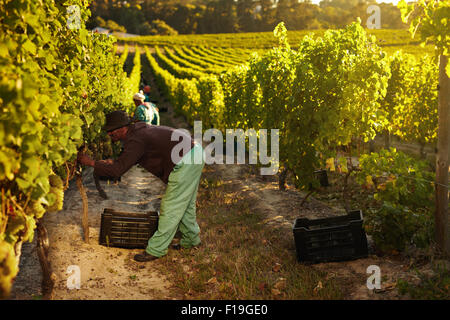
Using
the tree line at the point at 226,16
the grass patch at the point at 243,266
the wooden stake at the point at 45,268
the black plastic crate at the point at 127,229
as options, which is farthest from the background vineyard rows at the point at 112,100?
the tree line at the point at 226,16

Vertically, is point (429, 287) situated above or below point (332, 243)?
below

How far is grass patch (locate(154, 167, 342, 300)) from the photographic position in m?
3.94

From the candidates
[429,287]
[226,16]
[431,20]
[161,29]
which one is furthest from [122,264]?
[161,29]

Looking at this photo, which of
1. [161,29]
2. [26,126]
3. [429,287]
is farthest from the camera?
[161,29]

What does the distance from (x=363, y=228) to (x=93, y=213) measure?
13.1 feet

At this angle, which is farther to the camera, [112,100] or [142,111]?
[142,111]

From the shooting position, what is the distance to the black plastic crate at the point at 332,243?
434 cm

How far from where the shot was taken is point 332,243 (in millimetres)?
4375

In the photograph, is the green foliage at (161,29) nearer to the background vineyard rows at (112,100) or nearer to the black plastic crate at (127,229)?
the background vineyard rows at (112,100)

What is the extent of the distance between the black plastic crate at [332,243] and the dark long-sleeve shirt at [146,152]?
1656 millimetres

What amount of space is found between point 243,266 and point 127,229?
155 centimetres

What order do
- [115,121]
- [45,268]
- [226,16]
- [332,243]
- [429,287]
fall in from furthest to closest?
[226,16] < [332,243] < [115,121] < [45,268] < [429,287]

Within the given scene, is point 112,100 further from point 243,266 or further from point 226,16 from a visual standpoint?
point 226,16
